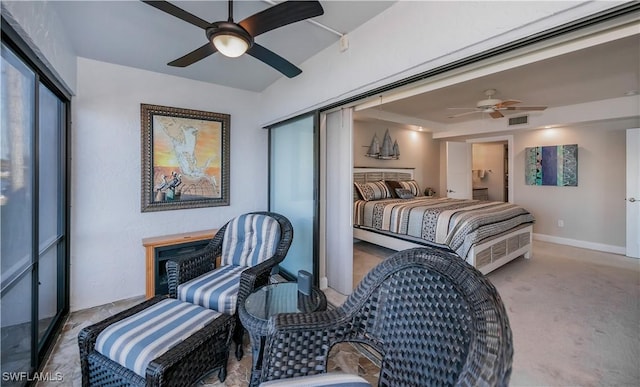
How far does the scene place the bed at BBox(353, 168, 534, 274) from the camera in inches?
129

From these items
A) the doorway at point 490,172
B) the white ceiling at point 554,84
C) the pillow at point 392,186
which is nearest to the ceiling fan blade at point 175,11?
the white ceiling at point 554,84

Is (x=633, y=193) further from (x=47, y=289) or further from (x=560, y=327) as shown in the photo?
(x=47, y=289)

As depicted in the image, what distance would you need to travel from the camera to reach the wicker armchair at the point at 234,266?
1975mm

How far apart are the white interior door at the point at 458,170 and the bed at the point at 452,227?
201 centimetres

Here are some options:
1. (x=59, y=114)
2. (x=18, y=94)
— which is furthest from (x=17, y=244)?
(x=59, y=114)

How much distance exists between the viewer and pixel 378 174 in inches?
229

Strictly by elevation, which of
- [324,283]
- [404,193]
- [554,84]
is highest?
[554,84]

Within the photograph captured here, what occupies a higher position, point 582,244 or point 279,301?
point 279,301

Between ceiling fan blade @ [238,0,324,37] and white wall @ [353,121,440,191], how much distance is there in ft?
13.0

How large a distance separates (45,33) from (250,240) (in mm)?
2053

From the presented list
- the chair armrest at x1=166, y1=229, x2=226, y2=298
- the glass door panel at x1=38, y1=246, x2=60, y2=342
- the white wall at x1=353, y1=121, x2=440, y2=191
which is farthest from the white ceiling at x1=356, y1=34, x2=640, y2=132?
the glass door panel at x1=38, y1=246, x2=60, y2=342

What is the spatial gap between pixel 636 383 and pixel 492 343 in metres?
1.97

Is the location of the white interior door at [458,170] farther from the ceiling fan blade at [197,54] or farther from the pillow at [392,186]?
the ceiling fan blade at [197,54]

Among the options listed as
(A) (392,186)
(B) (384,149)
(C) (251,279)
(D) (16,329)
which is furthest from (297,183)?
(B) (384,149)
